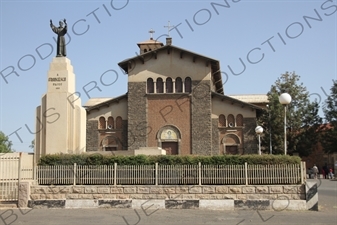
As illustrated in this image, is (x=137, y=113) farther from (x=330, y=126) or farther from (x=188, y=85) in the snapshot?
(x=330, y=126)

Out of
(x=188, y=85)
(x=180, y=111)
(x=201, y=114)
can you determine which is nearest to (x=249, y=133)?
(x=201, y=114)

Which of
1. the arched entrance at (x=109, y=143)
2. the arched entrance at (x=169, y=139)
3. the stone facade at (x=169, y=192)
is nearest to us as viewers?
the stone facade at (x=169, y=192)

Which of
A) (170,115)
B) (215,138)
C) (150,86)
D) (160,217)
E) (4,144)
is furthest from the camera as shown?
(4,144)

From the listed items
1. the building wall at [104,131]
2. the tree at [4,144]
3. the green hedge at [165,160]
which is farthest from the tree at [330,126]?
the tree at [4,144]

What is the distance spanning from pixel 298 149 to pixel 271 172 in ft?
122

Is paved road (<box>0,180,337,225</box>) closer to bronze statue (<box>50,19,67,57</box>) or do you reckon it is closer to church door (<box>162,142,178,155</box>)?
bronze statue (<box>50,19,67,57</box>)

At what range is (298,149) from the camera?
52.4 m

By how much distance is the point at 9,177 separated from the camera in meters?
17.2

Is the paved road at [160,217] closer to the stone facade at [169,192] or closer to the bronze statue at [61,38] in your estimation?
Result: the stone facade at [169,192]

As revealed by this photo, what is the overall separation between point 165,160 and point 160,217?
356 centimetres

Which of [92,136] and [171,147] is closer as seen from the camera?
[171,147]

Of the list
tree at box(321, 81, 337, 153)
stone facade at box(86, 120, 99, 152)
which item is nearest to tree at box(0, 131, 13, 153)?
stone facade at box(86, 120, 99, 152)

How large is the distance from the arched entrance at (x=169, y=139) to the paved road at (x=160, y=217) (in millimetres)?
22966

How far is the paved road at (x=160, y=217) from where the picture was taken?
44.4ft
